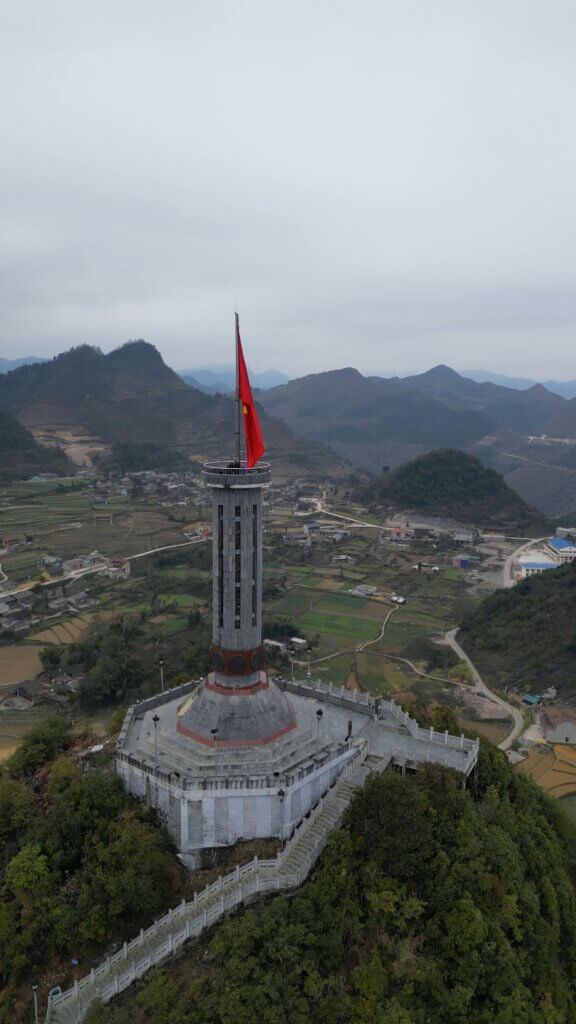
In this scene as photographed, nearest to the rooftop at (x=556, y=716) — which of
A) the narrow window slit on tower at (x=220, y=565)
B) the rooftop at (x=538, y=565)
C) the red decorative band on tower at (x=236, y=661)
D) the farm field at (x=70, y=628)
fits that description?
the red decorative band on tower at (x=236, y=661)

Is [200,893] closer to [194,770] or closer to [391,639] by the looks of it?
[194,770]

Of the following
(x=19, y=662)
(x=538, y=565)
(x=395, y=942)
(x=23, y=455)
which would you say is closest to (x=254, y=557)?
(x=395, y=942)

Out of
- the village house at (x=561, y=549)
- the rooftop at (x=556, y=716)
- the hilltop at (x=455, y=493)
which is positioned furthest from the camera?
the hilltop at (x=455, y=493)

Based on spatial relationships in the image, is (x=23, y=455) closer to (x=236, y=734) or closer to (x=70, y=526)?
(x=70, y=526)

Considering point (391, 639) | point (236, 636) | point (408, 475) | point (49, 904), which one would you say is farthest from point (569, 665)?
point (408, 475)

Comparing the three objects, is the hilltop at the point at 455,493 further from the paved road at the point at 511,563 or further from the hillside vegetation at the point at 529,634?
the hillside vegetation at the point at 529,634
